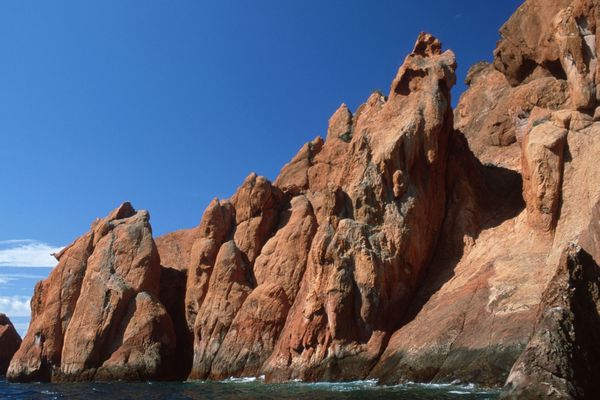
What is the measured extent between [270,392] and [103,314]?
19593 mm

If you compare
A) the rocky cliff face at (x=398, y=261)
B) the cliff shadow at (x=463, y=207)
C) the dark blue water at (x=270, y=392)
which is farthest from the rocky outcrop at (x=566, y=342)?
the cliff shadow at (x=463, y=207)

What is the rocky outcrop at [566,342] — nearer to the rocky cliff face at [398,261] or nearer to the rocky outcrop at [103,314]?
the rocky cliff face at [398,261]

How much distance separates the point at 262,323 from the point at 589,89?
870 inches

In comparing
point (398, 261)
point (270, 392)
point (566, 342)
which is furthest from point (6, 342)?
point (566, 342)

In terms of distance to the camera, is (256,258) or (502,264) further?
(256,258)

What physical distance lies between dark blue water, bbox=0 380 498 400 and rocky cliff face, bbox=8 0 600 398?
162cm

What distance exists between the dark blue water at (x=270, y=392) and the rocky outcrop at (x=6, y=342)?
29.5 m

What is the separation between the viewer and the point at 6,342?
59.2 metres

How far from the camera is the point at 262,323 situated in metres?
36.7

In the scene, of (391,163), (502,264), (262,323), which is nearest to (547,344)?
(502,264)

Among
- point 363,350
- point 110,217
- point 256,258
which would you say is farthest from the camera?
point 110,217

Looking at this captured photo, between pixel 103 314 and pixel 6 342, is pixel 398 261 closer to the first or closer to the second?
pixel 103 314

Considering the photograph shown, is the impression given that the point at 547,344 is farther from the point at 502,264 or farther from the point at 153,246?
the point at 153,246

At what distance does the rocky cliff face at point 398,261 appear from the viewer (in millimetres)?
25281
